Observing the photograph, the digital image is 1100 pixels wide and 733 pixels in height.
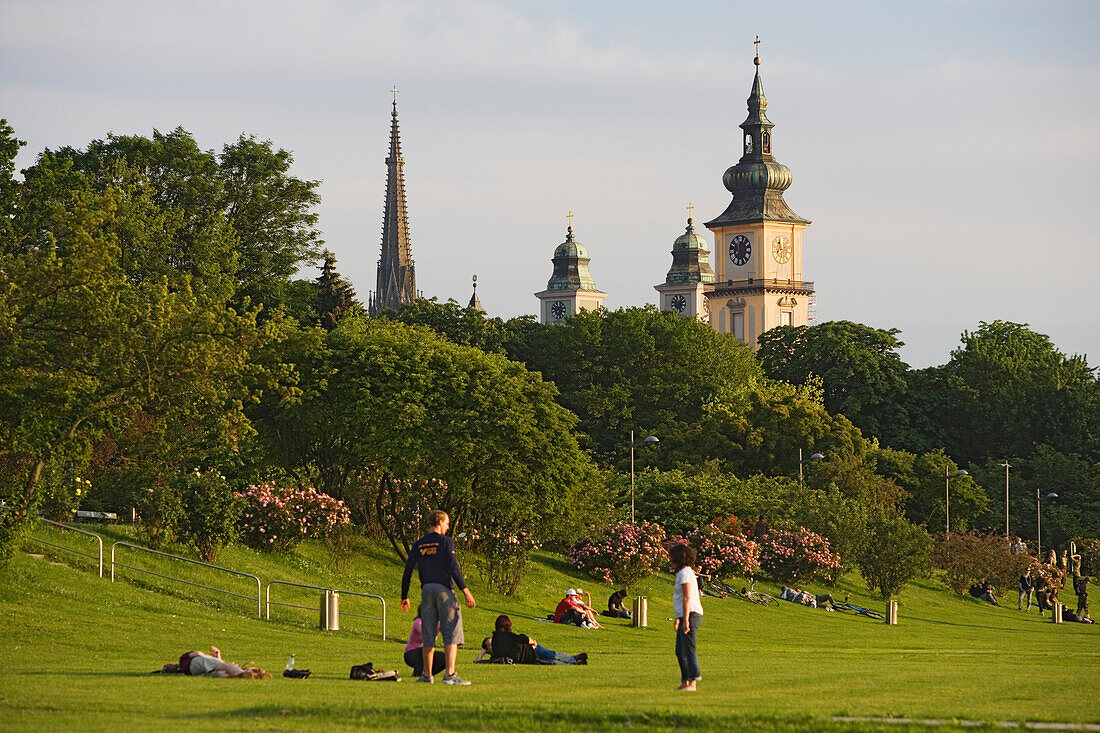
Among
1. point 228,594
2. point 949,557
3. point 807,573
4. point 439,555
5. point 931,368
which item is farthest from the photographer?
point 931,368

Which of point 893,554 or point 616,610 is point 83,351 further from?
point 893,554

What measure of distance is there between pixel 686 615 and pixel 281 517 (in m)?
23.1

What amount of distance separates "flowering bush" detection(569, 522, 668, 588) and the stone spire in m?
130

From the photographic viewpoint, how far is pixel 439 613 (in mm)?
16875

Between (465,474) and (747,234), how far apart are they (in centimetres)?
13684

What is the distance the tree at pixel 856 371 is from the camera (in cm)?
9650

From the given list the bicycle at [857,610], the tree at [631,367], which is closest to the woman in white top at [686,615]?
the bicycle at [857,610]

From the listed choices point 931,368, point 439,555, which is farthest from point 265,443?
point 931,368

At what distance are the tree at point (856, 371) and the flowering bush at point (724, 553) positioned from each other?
4341 centimetres

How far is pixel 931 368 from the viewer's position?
102m

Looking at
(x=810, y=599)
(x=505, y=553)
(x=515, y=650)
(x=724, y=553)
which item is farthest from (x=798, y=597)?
(x=515, y=650)

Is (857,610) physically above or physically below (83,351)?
below

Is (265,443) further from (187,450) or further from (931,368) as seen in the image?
(931,368)

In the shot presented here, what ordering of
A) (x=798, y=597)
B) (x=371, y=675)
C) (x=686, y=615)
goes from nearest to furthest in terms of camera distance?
(x=686, y=615) → (x=371, y=675) → (x=798, y=597)
